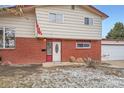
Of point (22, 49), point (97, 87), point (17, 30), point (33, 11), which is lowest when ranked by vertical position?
point (97, 87)

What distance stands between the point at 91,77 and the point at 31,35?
668 cm

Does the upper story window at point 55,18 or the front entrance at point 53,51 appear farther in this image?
the front entrance at point 53,51

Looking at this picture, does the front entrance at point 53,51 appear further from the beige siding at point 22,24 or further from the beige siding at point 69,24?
the beige siding at point 22,24

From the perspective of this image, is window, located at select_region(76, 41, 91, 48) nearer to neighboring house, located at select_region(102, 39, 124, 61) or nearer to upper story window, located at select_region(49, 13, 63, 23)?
upper story window, located at select_region(49, 13, 63, 23)

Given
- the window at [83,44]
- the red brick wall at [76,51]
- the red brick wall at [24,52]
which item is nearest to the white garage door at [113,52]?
the red brick wall at [76,51]

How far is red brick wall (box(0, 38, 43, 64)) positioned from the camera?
1738 cm

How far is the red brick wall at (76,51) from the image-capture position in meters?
19.0

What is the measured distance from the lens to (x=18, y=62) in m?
17.6

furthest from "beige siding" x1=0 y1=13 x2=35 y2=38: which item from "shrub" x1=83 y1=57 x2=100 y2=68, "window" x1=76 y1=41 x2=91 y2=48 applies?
"shrub" x1=83 y1=57 x2=100 y2=68

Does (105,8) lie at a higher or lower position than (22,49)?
higher

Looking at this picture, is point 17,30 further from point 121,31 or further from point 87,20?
point 121,31

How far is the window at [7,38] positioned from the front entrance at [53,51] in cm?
258

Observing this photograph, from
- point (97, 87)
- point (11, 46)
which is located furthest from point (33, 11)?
point (97, 87)

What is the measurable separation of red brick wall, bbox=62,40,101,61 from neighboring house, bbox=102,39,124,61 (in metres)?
2.16
